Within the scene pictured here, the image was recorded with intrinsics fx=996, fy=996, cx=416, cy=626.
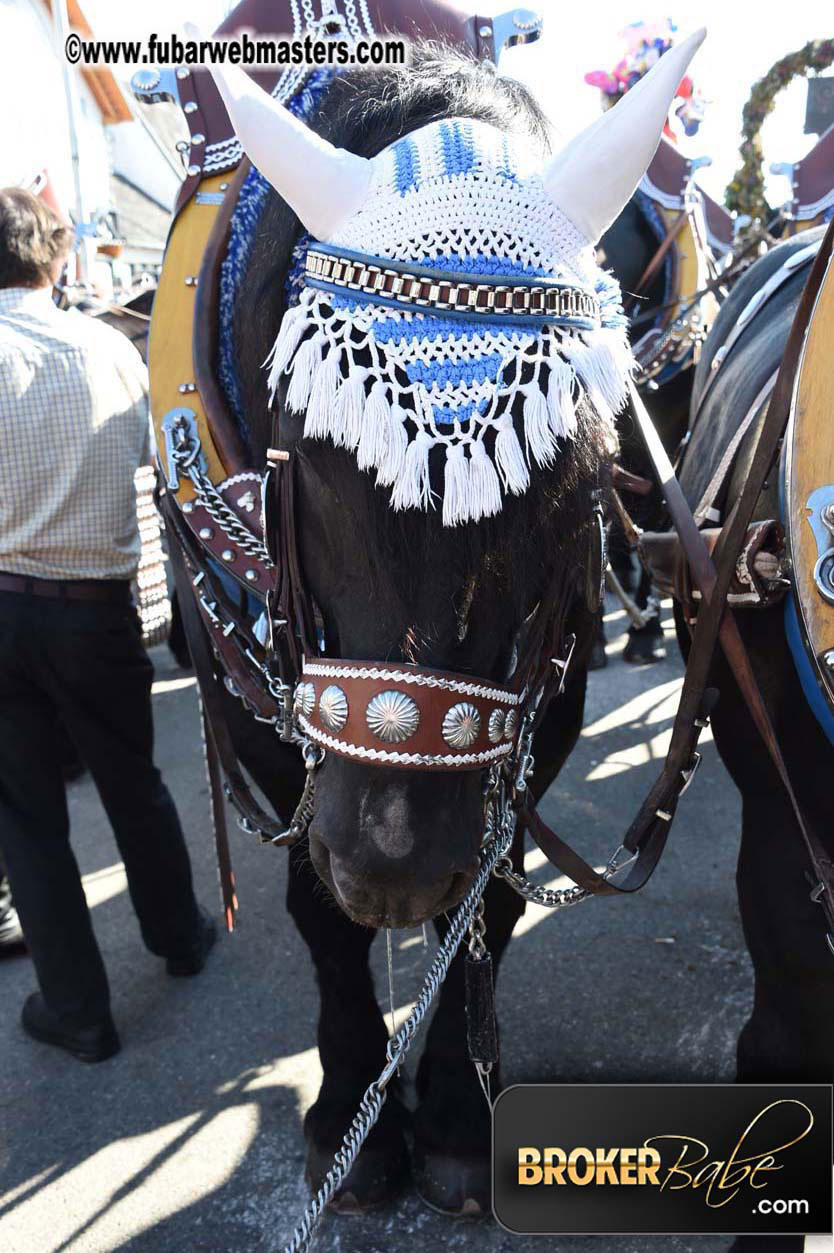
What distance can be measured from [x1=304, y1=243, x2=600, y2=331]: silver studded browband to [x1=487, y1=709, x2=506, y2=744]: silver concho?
0.53 meters

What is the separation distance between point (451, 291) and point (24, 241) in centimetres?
165

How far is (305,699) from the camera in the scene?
1430 millimetres

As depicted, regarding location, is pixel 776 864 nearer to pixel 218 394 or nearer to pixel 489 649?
pixel 489 649

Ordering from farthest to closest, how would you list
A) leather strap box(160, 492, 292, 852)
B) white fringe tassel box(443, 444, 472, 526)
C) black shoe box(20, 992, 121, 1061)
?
black shoe box(20, 992, 121, 1061) < leather strap box(160, 492, 292, 852) < white fringe tassel box(443, 444, 472, 526)

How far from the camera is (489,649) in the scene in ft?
4.49

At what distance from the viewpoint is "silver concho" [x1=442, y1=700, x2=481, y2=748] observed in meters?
1.31

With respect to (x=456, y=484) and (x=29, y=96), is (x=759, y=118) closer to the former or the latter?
(x=456, y=484)

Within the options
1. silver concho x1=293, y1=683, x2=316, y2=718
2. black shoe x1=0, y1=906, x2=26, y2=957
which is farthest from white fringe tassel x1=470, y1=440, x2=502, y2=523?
black shoe x1=0, y1=906, x2=26, y2=957

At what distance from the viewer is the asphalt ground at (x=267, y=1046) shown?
2.14 meters

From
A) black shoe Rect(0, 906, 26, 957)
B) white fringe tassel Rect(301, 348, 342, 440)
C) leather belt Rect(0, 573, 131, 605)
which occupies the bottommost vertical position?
black shoe Rect(0, 906, 26, 957)

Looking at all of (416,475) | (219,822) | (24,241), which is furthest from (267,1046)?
(24,241)

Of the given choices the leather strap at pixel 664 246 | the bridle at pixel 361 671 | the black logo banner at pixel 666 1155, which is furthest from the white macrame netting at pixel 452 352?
the leather strap at pixel 664 246

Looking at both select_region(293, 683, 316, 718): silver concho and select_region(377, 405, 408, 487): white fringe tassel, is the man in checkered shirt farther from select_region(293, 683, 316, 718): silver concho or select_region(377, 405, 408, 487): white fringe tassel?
select_region(377, 405, 408, 487): white fringe tassel

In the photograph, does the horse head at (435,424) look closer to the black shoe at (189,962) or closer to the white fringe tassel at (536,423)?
the white fringe tassel at (536,423)
